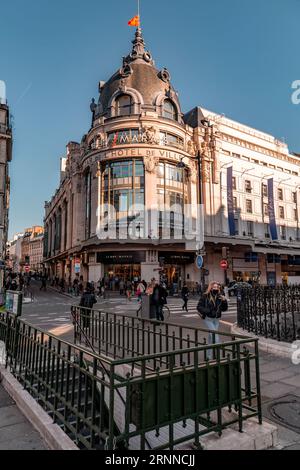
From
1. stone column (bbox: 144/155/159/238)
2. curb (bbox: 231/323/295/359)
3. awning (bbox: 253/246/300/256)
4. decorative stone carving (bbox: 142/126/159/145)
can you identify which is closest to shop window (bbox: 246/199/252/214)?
awning (bbox: 253/246/300/256)

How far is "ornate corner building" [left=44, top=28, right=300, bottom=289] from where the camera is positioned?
35.6 metres

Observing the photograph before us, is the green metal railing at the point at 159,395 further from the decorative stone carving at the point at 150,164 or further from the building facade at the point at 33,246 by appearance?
the building facade at the point at 33,246

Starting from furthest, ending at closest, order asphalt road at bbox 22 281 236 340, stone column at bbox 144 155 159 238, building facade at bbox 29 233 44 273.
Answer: building facade at bbox 29 233 44 273 < stone column at bbox 144 155 159 238 < asphalt road at bbox 22 281 236 340

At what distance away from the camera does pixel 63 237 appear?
53.5 meters

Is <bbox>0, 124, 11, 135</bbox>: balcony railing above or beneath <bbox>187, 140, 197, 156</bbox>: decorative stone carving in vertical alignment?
above

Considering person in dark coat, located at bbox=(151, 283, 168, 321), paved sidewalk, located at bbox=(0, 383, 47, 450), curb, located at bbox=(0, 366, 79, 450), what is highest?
person in dark coat, located at bbox=(151, 283, 168, 321)

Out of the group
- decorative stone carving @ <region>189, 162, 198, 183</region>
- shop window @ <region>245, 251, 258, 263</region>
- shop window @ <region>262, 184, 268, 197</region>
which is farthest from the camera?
shop window @ <region>262, 184, 268, 197</region>

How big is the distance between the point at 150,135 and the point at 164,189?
6399 mm

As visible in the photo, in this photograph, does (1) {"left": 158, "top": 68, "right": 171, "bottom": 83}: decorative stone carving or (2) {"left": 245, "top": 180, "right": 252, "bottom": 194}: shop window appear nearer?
(1) {"left": 158, "top": 68, "right": 171, "bottom": 83}: decorative stone carving

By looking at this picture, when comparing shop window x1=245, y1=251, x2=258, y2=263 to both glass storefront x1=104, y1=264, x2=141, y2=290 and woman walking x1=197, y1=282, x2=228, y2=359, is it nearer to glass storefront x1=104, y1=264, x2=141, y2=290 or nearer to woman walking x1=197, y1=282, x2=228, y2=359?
glass storefront x1=104, y1=264, x2=141, y2=290

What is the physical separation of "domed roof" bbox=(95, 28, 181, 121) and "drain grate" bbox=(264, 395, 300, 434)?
122 ft

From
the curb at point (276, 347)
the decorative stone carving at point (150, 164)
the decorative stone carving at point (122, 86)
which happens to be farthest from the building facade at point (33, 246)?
the curb at point (276, 347)

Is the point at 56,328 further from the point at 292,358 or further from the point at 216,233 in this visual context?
the point at 216,233

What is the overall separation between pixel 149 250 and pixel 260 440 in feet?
103
